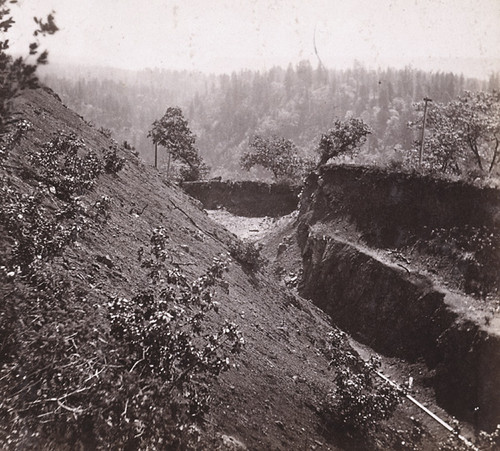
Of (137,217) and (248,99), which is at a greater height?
(248,99)

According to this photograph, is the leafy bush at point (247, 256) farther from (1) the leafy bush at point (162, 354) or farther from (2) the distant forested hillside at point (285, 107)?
(2) the distant forested hillside at point (285, 107)

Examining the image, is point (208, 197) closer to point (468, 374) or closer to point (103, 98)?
point (468, 374)

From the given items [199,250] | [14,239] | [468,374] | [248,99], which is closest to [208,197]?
[199,250]

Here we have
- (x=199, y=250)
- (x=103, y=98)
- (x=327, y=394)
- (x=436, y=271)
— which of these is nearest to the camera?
(x=327, y=394)

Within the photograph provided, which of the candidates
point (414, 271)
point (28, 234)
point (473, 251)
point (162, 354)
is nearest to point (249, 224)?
point (414, 271)

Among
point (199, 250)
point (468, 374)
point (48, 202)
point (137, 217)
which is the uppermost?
point (48, 202)

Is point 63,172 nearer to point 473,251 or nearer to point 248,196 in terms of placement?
point 473,251

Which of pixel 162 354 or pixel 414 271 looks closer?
pixel 162 354
